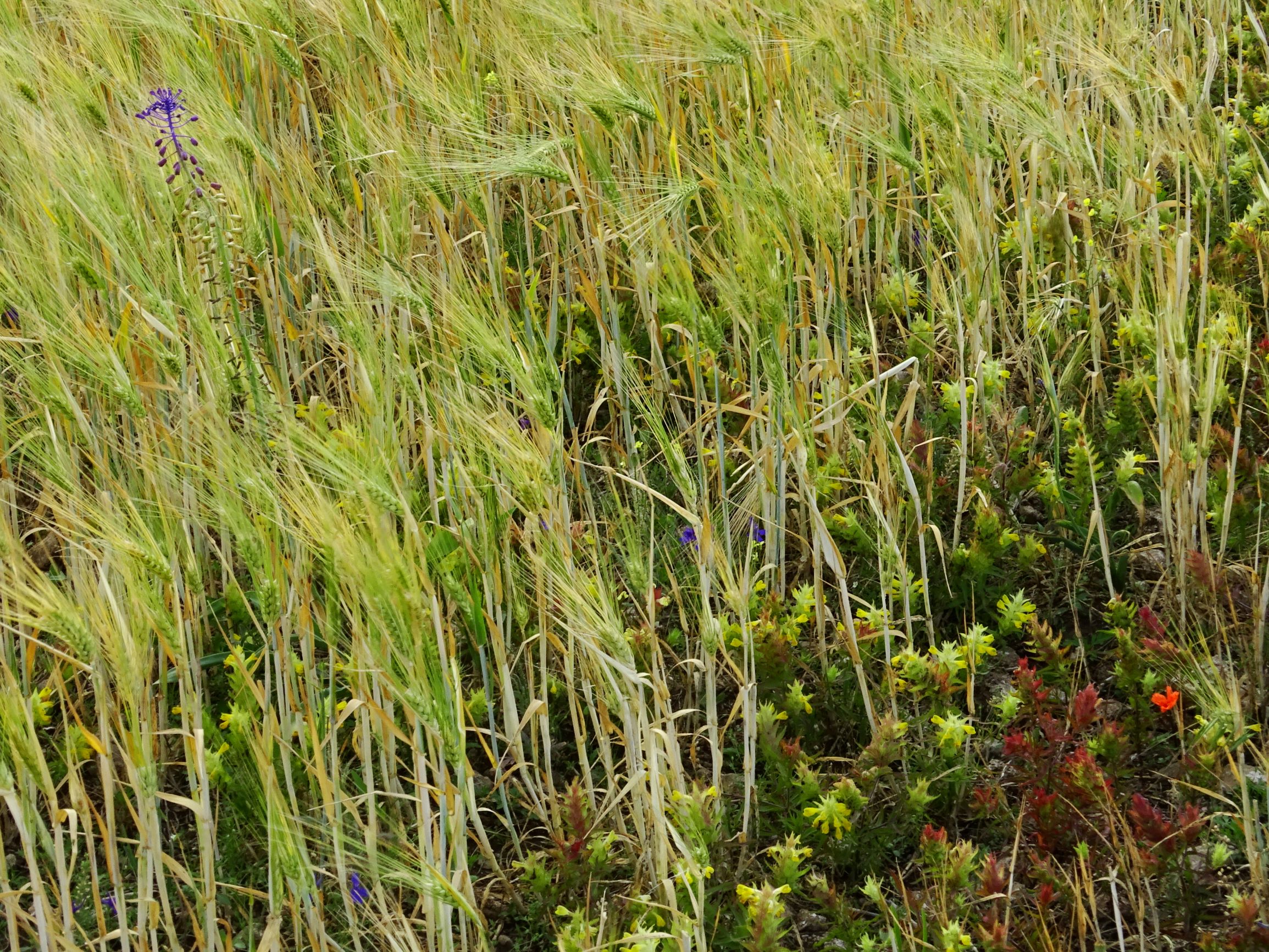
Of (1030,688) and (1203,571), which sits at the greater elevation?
(1203,571)

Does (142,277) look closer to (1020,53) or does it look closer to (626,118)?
(626,118)

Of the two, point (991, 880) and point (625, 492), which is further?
point (625, 492)

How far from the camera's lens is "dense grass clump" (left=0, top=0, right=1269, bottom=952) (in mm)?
1612

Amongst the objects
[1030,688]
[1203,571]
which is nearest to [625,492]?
[1030,688]

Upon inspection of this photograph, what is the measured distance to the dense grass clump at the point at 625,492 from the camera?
1612 mm

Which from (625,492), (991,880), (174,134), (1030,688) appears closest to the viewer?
(991,880)

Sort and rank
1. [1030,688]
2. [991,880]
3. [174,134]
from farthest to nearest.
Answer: [174,134] → [1030,688] → [991,880]

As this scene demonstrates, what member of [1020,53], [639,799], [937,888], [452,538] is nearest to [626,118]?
[1020,53]

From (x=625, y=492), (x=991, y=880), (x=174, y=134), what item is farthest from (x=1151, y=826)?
(x=174, y=134)

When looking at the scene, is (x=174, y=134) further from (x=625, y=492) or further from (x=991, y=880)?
(x=991, y=880)

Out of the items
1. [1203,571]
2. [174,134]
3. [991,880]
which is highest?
[174,134]

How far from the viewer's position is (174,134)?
85.4 inches

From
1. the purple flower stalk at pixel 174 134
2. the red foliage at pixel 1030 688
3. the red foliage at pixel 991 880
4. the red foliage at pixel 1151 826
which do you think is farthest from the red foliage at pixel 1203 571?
the purple flower stalk at pixel 174 134

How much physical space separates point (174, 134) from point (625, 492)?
101cm
